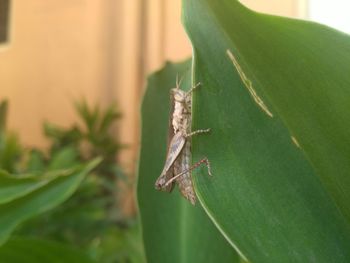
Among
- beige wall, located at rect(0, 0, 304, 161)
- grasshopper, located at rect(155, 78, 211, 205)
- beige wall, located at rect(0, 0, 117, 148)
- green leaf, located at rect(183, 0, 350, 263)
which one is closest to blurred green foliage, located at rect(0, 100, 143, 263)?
beige wall, located at rect(0, 0, 304, 161)

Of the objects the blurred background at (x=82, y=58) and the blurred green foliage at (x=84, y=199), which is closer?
the blurred green foliage at (x=84, y=199)

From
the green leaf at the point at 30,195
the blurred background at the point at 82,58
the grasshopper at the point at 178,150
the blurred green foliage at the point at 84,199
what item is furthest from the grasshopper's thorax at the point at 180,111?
the blurred background at the point at 82,58

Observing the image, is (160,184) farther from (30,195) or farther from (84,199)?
(84,199)

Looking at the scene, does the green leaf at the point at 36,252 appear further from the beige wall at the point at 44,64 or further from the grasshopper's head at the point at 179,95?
the beige wall at the point at 44,64

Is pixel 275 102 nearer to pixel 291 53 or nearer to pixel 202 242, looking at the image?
pixel 291 53

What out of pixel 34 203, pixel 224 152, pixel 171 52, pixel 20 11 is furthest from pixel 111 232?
pixel 20 11

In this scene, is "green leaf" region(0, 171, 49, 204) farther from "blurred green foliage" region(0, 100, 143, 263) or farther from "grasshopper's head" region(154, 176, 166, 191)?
"blurred green foliage" region(0, 100, 143, 263)

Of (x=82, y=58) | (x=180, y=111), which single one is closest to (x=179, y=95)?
(x=180, y=111)
